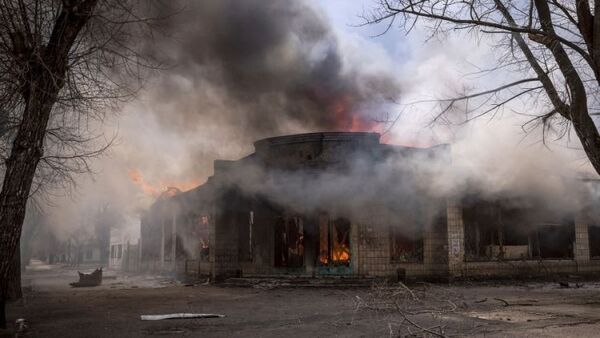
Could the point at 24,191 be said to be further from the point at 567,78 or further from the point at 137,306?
Result: the point at 567,78

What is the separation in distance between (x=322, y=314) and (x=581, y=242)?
48.0ft

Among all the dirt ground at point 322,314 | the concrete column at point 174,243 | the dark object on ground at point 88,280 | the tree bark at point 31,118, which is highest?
the tree bark at point 31,118

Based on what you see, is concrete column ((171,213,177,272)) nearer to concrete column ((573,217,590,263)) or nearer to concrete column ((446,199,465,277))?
concrete column ((446,199,465,277))

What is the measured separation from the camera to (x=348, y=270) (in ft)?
54.4

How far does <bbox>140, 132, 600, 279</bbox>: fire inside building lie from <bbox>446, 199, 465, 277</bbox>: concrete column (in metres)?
0.04

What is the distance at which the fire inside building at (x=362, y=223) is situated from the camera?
16641 millimetres

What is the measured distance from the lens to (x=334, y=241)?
16969mm

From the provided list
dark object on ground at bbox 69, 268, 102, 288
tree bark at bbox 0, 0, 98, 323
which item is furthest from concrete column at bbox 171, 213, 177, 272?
tree bark at bbox 0, 0, 98, 323

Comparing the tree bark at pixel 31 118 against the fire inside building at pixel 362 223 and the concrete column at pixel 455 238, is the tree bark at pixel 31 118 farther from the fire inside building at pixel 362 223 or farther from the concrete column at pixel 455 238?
the concrete column at pixel 455 238

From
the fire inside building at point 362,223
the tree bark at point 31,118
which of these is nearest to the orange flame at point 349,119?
the fire inside building at point 362,223

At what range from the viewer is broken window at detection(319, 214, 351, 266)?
16.8 metres

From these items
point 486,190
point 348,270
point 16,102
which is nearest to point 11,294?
point 16,102

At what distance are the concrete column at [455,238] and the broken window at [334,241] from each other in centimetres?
355

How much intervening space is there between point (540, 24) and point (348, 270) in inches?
443
